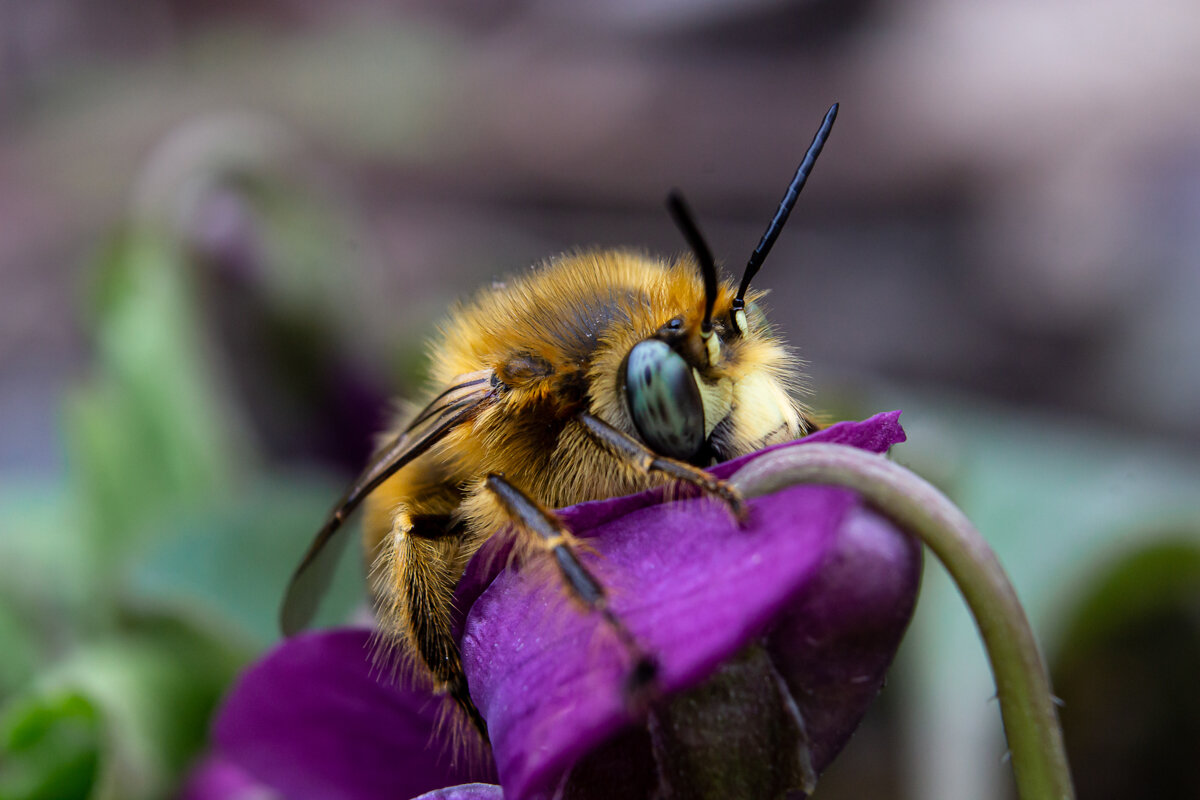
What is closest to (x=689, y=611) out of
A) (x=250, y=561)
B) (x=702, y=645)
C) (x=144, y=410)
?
(x=702, y=645)

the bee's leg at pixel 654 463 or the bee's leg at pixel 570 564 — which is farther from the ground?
the bee's leg at pixel 654 463

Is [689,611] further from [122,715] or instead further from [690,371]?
[122,715]

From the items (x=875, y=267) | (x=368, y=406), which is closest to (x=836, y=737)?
(x=368, y=406)

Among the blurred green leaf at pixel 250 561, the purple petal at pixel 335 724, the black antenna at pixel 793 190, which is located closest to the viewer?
→ the black antenna at pixel 793 190

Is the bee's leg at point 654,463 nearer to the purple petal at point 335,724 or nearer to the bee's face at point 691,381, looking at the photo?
the bee's face at point 691,381

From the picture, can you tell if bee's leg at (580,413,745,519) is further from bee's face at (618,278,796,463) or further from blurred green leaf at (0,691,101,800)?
blurred green leaf at (0,691,101,800)

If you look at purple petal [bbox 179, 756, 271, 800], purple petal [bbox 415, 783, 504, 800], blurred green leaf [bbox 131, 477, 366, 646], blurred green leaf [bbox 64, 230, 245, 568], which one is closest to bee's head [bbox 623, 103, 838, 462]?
purple petal [bbox 415, 783, 504, 800]

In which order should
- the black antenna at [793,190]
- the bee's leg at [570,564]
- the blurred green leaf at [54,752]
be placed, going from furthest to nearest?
the blurred green leaf at [54,752], the black antenna at [793,190], the bee's leg at [570,564]

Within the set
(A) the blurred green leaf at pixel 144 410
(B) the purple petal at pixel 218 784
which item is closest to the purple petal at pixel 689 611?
(B) the purple petal at pixel 218 784
